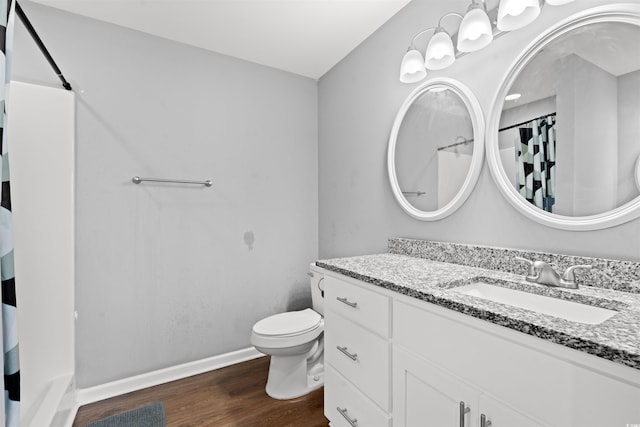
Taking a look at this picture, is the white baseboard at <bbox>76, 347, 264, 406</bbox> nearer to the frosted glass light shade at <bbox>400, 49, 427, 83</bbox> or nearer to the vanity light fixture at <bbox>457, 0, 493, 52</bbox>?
the frosted glass light shade at <bbox>400, 49, 427, 83</bbox>

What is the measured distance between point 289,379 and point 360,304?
3.17 feet

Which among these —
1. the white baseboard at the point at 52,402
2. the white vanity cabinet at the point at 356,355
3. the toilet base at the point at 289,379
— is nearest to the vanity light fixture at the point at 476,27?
the white vanity cabinet at the point at 356,355

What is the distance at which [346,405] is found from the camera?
1380 millimetres

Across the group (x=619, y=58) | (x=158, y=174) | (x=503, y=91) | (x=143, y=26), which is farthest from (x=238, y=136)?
(x=619, y=58)

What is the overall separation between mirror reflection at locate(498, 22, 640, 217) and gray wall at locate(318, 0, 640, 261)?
3.9 inches

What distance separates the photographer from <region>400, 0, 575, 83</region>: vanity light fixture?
109cm

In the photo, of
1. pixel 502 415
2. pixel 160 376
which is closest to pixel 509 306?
pixel 502 415

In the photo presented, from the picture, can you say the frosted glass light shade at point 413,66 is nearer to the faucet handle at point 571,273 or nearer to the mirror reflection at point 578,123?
the mirror reflection at point 578,123

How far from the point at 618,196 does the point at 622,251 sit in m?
0.18

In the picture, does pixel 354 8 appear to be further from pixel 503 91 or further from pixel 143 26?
pixel 143 26

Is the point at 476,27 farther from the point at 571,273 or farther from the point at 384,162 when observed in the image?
the point at 571,273

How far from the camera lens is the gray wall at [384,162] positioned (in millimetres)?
1162

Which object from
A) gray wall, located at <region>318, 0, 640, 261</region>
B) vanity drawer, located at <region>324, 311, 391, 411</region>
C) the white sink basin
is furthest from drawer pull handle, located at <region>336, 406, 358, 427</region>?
gray wall, located at <region>318, 0, 640, 261</region>

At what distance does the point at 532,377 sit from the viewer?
0.71 m
